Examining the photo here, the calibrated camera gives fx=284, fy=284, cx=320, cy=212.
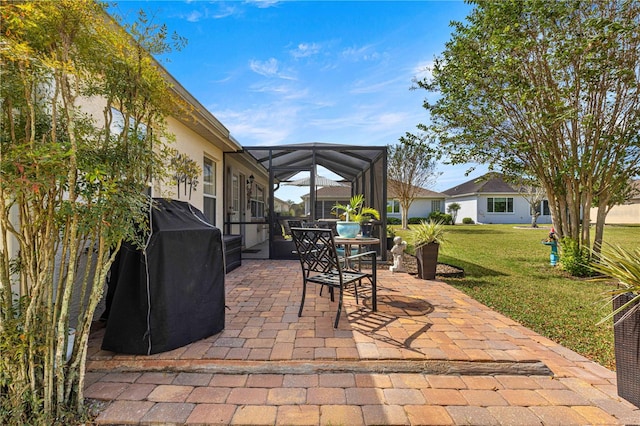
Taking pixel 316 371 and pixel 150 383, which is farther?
pixel 316 371

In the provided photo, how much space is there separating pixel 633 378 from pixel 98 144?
3.87 m

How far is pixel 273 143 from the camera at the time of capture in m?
7.44

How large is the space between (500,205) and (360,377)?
2844cm

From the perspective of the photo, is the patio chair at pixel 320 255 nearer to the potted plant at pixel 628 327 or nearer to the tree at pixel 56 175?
the tree at pixel 56 175

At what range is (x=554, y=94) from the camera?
5.70 m

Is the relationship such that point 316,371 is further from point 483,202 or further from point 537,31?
point 483,202

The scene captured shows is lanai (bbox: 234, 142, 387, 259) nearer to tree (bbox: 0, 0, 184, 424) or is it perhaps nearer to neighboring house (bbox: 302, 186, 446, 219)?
tree (bbox: 0, 0, 184, 424)

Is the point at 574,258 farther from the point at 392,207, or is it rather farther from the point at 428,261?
the point at 392,207

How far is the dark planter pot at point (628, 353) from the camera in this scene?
1870 mm

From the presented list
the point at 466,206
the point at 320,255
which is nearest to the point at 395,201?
the point at 466,206

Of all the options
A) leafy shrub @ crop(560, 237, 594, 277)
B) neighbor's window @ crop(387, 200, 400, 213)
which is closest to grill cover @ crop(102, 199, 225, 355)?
leafy shrub @ crop(560, 237, 594, 277)

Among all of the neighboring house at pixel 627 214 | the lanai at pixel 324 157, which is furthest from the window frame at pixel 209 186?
the neighboring house at pixel 627 214

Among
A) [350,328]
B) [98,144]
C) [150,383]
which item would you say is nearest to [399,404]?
[350,328]

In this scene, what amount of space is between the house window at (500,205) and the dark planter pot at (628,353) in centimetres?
2702
